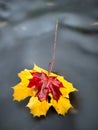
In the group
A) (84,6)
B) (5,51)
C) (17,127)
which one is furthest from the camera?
(84,6)

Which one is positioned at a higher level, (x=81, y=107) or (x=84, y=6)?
(x=84, y=6)

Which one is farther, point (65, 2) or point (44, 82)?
point (65, 2)

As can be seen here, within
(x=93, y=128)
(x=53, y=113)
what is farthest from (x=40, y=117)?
(x=93, y=128)

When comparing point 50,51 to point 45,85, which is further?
point 50,51

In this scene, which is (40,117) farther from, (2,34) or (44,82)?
(2,34)
